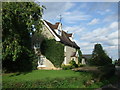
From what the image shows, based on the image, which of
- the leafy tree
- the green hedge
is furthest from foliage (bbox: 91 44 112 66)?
the leafy tree

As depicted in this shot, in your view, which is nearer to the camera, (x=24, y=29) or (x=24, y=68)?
(x=24, y=29)

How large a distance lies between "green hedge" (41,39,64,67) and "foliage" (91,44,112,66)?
13.3 meters

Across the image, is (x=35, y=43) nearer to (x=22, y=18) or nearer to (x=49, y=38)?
(x=49, y=38)

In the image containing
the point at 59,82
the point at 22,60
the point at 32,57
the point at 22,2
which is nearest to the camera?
the point at 59,82

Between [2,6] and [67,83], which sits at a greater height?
[2,6]

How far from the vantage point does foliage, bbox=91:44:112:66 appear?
38156 mm

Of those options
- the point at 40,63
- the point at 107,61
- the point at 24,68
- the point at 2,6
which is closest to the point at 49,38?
the point at 40,63

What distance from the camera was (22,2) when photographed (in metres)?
A: 18.5

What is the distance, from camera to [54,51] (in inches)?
1148

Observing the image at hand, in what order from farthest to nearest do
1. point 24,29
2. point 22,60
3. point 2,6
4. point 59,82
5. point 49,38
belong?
1. point 49,38
2. point 22,60
3. point 24,29
4. point 2,6
5. point 59,82

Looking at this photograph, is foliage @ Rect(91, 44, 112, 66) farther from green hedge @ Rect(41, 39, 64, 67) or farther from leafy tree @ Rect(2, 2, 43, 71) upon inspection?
leafy tree @ Rect(2, 2, 43, 71)

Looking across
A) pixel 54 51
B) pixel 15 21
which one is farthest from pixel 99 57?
pixel 15 21

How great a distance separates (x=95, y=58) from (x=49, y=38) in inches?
614

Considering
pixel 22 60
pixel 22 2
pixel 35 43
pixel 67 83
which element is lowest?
pixel 67 83
